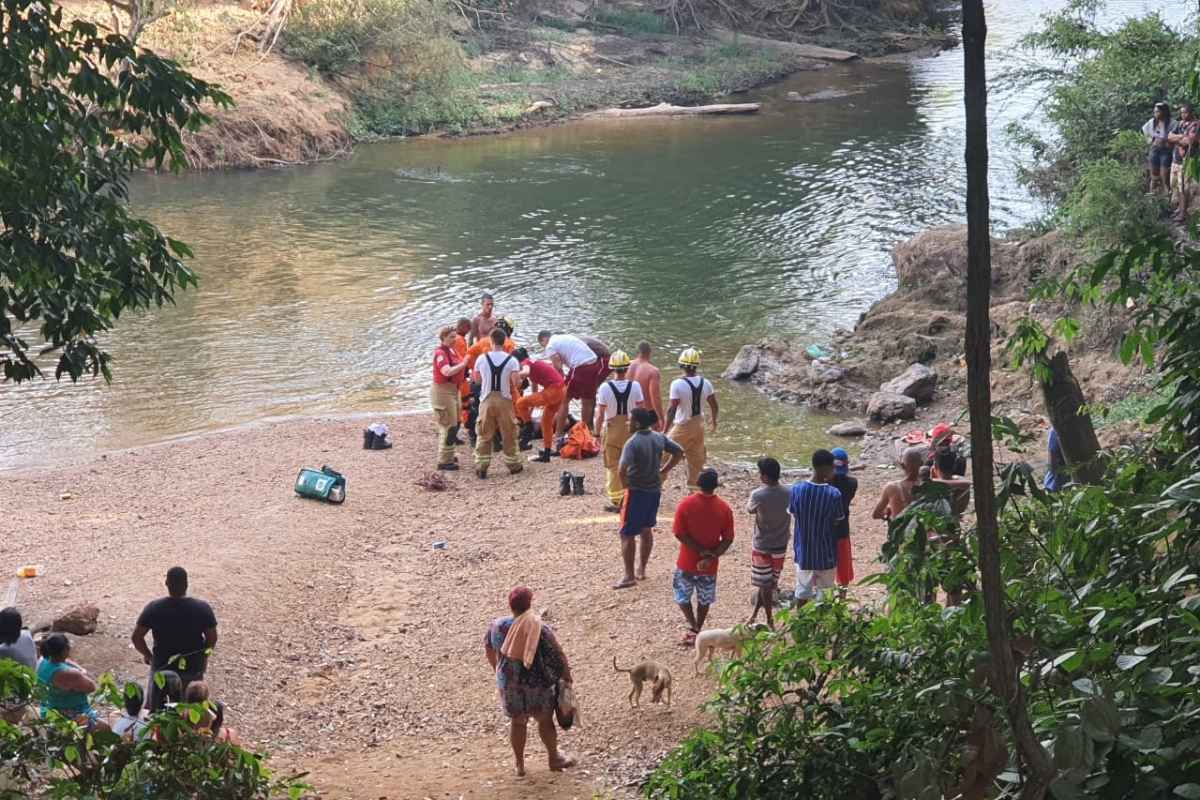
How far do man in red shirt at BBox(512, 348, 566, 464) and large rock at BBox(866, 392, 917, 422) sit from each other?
4.52 m

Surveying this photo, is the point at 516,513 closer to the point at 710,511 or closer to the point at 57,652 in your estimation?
the point at 710,511

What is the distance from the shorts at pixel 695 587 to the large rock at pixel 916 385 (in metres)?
8.89

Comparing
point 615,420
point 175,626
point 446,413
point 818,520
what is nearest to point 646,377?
point 615,420

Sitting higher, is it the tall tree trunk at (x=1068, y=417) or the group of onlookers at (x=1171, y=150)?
the group of onlookers at (x=1171, y=150)

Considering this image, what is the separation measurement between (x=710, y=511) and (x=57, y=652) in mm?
4653

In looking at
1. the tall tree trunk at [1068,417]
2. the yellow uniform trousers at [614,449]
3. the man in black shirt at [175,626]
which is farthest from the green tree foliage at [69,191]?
the tall tree trunk at [1068,417]

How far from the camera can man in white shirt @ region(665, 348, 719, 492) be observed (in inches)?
562

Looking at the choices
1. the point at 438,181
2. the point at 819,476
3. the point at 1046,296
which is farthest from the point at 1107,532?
the point at 438,181

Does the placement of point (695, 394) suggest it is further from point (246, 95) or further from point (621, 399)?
point (246, 95)

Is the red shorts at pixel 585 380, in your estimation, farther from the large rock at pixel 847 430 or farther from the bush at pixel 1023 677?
the bush at pixel 1023 677

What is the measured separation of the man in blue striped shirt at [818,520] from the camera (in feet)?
33.0

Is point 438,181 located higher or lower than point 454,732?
higher

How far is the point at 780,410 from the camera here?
62.8 feet

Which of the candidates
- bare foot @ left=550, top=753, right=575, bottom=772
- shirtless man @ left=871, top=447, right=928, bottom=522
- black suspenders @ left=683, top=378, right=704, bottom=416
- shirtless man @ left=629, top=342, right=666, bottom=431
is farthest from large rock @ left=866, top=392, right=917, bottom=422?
bare foot @ left=550, top=753, right=575, bottom=772
